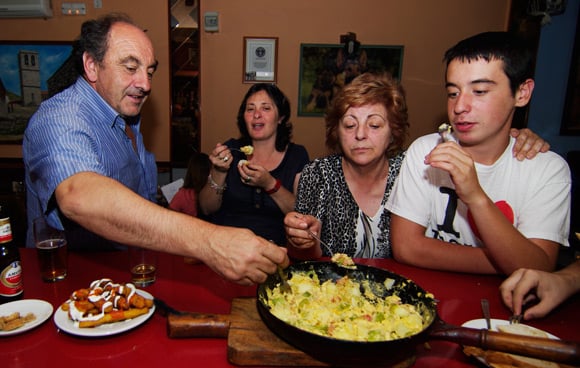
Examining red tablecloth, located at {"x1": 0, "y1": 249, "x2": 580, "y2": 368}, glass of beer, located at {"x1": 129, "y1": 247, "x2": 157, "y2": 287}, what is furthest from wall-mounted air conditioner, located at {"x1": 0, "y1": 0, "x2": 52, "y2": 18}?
glass of beer, located at {"x1": 129, "y1": 247, "x2": 157, "y2": 287}

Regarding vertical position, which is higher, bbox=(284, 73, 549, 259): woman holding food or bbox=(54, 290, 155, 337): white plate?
bbox=(284, 73, 549, 259): woman holding food

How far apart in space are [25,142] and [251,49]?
327 cm

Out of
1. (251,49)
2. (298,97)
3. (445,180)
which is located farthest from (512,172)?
(251,49)

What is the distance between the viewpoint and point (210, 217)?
125 inches

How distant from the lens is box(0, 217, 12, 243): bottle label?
124 centimetres

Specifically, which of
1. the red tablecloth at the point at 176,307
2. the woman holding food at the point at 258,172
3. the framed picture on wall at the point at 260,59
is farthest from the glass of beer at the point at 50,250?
the framed picture on wall at the point at 260,59

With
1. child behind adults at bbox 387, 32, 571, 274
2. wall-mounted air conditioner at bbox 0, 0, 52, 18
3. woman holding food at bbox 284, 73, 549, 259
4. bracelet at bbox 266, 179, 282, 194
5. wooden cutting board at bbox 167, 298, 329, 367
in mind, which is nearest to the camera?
wooden cutting board at bbox 167, 298, 329, 367

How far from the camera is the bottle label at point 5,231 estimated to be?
4.06ft

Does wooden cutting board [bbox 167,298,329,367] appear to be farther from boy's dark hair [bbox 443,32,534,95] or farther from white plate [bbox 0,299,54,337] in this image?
boy's dark hair [bbox 443,32,534,95]

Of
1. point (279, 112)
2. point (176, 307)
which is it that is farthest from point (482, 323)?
point (279, 112)

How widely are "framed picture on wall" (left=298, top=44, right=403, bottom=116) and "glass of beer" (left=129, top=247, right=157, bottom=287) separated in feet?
11.7

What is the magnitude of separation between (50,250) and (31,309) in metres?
0.28

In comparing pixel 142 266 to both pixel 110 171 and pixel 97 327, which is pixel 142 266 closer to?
pixel 97 327

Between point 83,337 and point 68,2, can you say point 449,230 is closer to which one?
point 83,337
